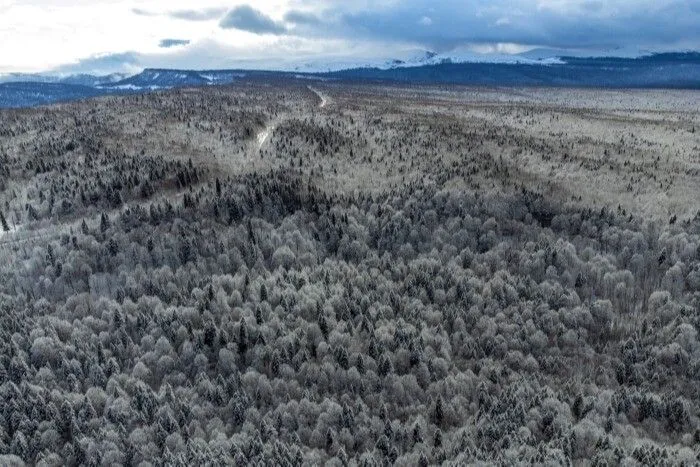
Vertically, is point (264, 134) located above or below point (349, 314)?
above

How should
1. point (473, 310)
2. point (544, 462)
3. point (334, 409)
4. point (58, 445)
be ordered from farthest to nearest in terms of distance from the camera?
point (473, 310), point (334, 409), point (58, 445), point (544, 462)

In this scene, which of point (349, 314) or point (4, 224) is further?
point (4, 224)

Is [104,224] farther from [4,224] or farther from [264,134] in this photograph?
[264,134]

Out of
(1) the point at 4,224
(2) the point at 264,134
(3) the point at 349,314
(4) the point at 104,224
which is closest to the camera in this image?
(3) the point at 349,314

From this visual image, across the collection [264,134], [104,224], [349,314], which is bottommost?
[349,314]

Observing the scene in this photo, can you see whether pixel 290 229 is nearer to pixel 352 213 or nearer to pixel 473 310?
pixel 352 213

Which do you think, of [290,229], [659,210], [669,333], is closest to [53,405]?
[290,229]

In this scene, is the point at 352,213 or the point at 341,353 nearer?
the point at 341,353

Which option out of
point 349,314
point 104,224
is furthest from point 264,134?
point 349,314

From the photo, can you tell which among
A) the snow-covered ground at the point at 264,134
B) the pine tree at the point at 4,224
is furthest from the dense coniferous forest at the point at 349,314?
the snow-covered ground at the point at 264,134
